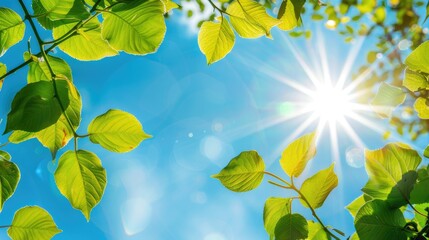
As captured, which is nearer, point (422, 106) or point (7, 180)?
point (7, 180)

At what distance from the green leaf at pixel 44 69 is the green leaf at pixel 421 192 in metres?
0.53

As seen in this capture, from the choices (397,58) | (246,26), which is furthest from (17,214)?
(397,58)

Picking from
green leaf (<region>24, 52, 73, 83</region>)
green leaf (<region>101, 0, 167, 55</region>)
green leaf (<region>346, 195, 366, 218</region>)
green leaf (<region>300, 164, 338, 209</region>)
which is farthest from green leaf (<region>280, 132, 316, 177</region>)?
green leaf (<region>24, 52, 73, 83</region>)

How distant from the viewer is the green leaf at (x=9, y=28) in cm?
57

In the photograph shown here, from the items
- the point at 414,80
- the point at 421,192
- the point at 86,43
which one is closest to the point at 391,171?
the point at 421,192

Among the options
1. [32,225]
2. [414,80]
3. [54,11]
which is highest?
[54,11]

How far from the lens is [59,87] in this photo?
526mm

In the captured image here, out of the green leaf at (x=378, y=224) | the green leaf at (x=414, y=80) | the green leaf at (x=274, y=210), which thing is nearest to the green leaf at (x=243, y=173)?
the green leaf at (x=274, y=210)

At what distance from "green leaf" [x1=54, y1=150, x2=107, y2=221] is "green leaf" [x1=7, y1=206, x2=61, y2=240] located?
102 millimetres

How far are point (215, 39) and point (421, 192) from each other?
389mm

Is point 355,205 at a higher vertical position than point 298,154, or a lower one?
lower

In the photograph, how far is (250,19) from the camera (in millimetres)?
580

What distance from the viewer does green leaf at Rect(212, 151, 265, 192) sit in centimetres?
58

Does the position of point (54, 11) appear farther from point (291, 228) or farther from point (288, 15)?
point (291, 228)
